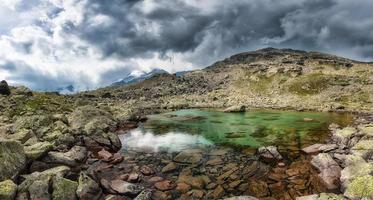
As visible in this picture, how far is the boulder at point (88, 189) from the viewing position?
762 inches

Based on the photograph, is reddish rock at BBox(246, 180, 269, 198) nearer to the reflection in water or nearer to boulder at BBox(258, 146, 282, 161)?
boulder at BBox(258, 146, 282, 161)

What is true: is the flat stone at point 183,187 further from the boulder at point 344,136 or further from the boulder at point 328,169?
the boulder at point 344,136

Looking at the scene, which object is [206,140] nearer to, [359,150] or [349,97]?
[359,150]

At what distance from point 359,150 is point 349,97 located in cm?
7857

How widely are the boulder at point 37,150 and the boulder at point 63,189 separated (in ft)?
19.8

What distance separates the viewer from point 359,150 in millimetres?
26922

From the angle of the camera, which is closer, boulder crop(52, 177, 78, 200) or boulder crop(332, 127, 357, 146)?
boulder crop(52, 177, 78, 200)

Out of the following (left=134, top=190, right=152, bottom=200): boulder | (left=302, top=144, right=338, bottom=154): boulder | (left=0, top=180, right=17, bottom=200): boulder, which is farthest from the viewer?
(left=302, top=144, right=338, bottom=154): boulder

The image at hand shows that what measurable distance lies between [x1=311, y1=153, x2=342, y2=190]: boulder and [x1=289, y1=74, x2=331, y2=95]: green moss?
97.3 metres

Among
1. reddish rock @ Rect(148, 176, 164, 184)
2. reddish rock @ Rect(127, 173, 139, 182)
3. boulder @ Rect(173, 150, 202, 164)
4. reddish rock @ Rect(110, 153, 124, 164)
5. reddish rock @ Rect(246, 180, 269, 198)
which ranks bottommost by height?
reddish rock @ Rect(246, 180, 269, 198)

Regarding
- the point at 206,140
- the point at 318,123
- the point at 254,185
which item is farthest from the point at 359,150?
the point at 318,123

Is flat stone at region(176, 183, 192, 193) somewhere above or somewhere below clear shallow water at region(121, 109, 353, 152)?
below

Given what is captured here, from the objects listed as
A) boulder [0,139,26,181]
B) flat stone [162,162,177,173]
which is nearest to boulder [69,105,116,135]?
flat stone [162,162,177,173]

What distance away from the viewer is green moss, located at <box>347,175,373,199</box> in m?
17.3
